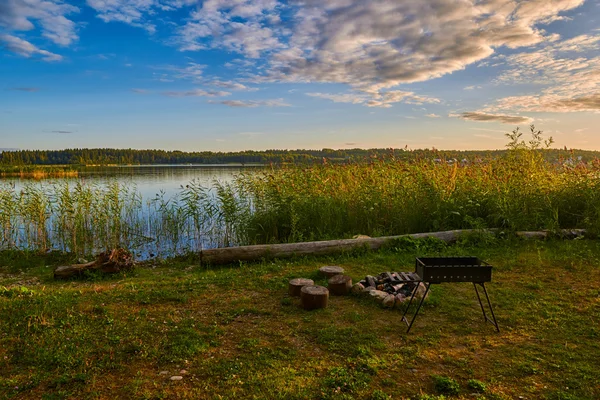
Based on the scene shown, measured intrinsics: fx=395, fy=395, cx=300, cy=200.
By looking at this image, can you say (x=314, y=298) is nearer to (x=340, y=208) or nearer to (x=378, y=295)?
(x=378, y=295)

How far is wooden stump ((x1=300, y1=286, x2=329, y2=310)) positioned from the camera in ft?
17.6

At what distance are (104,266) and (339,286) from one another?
15.5ft

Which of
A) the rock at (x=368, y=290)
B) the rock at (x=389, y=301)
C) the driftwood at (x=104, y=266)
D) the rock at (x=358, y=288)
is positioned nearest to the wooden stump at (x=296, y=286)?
the rock at (x=358, y=288)

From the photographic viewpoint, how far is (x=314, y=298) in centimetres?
536

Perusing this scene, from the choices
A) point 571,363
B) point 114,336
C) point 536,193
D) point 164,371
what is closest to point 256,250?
point 114,336

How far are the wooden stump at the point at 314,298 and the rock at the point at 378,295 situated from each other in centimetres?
75

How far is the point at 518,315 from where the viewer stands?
5219 mm

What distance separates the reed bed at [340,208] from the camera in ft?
32.6

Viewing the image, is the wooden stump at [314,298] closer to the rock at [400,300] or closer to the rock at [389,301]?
the rock at [389,301]

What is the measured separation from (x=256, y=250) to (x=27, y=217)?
7552 mm

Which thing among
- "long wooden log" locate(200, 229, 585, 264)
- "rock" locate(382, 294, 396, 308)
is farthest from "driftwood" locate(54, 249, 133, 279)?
"rock" locate(382, 294, 396, 308)

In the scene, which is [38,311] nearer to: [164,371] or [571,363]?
[164,371]

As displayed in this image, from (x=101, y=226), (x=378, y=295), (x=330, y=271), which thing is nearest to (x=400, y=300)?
(x=378, y=295)

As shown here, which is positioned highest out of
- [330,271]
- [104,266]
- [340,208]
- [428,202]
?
[428,202]
